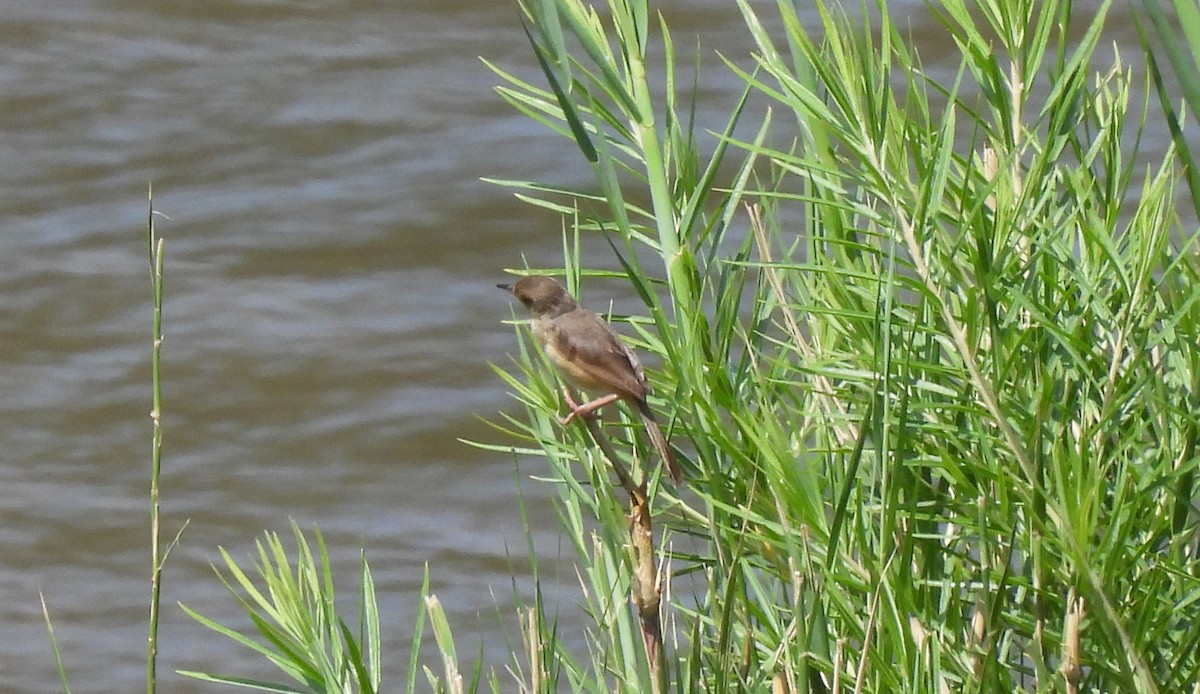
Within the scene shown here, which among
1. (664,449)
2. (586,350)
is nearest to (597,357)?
(586,350)

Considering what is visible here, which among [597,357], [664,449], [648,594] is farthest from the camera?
[597,357]

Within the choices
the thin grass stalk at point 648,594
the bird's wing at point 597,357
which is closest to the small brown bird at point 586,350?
the bird's wing at point 597,357

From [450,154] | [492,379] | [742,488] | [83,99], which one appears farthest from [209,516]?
[742,488]

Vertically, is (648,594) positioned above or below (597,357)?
above

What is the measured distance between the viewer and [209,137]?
745cm

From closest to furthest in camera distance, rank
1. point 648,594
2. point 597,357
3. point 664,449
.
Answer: point 648,594
point 664,449
point 597,357

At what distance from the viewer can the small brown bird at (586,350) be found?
250 centimetres

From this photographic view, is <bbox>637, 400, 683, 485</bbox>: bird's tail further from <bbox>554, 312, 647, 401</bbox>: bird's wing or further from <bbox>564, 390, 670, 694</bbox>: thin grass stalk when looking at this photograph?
<bbox>554, 312, 647, 401</bbox>: bird's wing

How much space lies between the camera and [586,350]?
2.77 metres

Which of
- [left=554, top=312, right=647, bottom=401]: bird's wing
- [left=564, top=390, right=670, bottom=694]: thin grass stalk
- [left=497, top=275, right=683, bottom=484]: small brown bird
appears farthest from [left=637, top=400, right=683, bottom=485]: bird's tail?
[left=554, top=312, right=647, bottom=401]: bird's wing

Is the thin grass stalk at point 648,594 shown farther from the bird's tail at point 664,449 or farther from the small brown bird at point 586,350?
the small brown bird at point 586,350

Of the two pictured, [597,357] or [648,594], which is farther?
[597,357]

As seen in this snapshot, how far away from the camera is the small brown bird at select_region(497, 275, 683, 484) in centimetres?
250

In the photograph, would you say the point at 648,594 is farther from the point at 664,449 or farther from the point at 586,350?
the point at 586,350
